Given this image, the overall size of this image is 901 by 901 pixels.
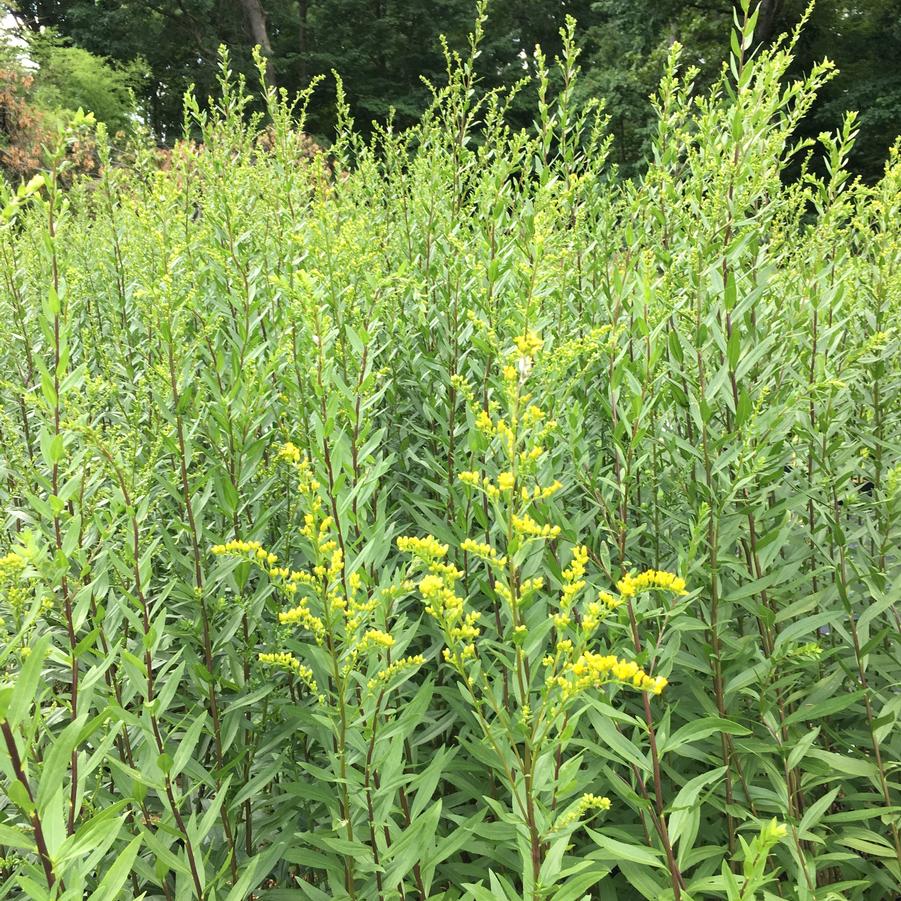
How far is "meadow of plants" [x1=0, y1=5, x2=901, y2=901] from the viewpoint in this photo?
134 cm

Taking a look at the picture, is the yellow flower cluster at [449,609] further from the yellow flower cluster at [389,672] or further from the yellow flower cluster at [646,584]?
the yellow flower cluster at [646,584]

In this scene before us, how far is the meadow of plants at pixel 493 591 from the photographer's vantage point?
134 cm

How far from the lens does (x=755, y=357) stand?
1.81 meters

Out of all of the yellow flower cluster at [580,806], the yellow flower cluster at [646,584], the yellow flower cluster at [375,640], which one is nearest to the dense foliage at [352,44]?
the yellow flower cluster at [646,584]

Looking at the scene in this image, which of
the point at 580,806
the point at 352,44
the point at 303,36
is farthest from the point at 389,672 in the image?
the point at 303,36

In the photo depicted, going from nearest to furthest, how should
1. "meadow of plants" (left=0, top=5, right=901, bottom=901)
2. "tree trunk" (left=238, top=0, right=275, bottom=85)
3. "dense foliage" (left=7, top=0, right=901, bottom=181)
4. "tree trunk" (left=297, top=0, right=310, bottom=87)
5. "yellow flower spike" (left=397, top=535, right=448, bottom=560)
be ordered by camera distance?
"yellow flower spike" (left=397, top=535, right=448, bottom=560) < "meadow of plants" (left=0, top=5, right=901, bottom=901) < "dense foliage" (left=7, top=0, right=901, bottom=181) < "tree trunk" (left=238, top=0, right=275, bottom=85) < "tree trunk" (left=297, top=0, right=310, bottom=87)

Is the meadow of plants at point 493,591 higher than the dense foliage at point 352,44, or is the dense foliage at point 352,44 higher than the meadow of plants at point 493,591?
the dense foliage at point 352,44

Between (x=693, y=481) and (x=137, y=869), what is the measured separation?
1.67 meters

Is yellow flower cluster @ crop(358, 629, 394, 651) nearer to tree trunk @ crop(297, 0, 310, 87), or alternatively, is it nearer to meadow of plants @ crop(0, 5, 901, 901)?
meadow of plants @ crop(0, 5, 901, 901)

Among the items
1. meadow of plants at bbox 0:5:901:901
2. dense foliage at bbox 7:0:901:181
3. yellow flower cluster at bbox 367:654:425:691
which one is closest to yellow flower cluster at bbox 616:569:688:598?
meadow of plants at bbox 0:5:901:901

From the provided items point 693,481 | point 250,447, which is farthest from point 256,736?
point 693,481

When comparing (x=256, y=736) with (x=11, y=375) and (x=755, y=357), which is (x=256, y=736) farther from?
(x=11, y=375)

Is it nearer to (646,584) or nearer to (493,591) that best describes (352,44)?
(493,591)

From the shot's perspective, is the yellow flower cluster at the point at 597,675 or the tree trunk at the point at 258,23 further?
the tree trunk at the point at 258,23
